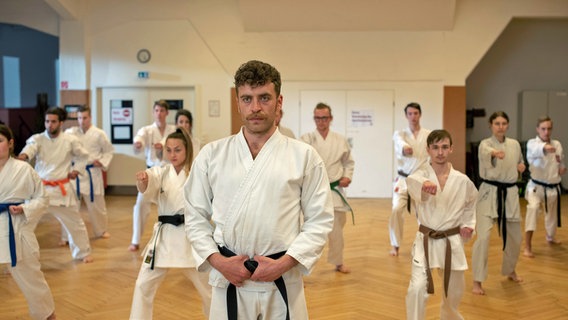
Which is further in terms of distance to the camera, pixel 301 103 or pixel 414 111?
pixel 301 103

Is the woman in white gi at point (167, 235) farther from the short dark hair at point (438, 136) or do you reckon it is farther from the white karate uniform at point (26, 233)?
the short dark hair at point (438, 136)

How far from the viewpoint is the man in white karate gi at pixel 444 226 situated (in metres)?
3.25

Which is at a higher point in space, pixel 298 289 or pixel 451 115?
pixel 451 115

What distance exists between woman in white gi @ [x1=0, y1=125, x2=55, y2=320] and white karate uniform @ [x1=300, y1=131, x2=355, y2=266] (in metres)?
2.33

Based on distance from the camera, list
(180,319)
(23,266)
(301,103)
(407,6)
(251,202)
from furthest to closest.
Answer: (301,103)
(407,6)
(180,319)
(23,266)
(251,202)

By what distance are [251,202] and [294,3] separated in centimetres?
739

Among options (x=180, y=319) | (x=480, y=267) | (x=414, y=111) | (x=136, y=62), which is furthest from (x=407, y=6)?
(x=180, y=319)

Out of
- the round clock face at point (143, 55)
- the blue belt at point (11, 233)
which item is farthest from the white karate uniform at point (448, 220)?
the round clock face at point (143, 55)

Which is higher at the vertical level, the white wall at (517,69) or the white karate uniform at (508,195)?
the white wall at (517,69)

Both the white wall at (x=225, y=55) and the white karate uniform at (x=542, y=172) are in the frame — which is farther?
the white wall at (x=225, y=55)

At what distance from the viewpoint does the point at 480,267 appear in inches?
173

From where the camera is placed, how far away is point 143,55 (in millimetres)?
9500

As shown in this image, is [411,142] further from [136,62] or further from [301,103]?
[136,62]

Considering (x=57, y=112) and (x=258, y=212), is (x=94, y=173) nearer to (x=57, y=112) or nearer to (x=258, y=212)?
(x=57, y=112)
